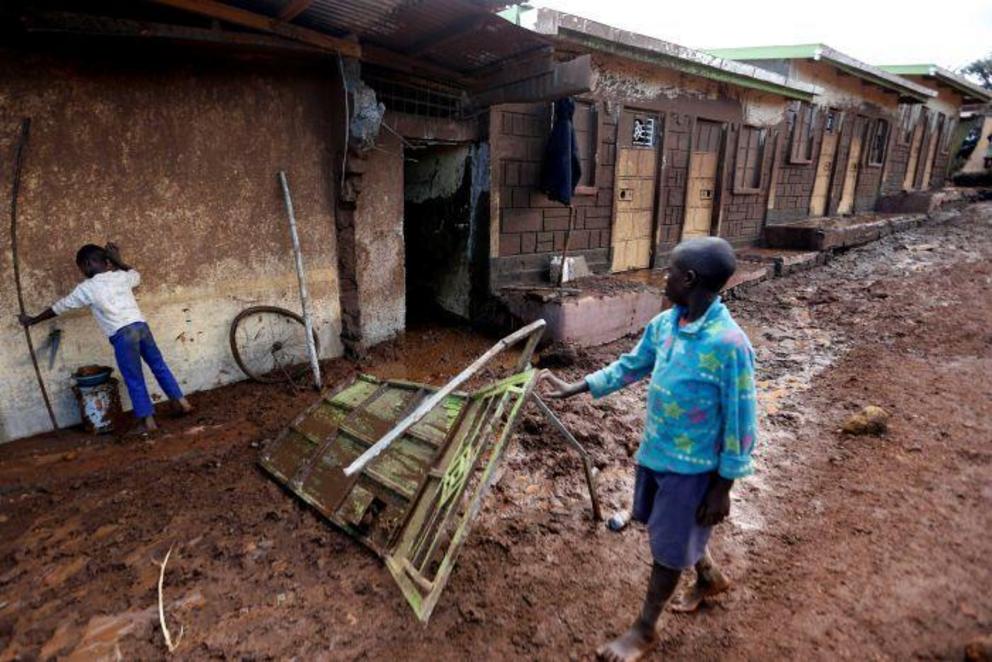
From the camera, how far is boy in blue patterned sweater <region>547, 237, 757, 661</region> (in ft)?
6.14

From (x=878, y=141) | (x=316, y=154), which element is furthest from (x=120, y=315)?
(x=878, y=141)

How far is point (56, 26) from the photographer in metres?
3.31

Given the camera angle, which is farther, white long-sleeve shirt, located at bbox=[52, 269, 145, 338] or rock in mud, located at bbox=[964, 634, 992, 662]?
white long-sleeve shirt, located at bbox=[52, 269, 145, 338]

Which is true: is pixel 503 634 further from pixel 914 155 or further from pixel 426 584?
pixel 914 155

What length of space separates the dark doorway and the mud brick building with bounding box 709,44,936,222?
837 centimetres

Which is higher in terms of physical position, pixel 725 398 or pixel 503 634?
pixel 725 398

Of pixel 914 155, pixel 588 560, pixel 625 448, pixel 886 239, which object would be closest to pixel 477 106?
pixel 625 448

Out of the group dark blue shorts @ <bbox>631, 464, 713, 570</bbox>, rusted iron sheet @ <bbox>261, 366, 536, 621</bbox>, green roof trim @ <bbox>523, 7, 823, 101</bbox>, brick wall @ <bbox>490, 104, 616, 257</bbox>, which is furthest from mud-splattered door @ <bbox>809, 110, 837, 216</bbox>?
dark blue shorts @ <bbox>631, 464, 713, 570</bbox>

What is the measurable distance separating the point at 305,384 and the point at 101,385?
163cm

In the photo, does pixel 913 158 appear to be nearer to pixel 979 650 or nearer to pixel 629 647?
pixel 979 650

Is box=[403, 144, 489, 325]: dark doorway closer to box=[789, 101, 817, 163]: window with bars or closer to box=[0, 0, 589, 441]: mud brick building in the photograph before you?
box=[0, 0, 589, 441]: mud brick building

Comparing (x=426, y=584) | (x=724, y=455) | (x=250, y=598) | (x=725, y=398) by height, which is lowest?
(x=250, y=598)

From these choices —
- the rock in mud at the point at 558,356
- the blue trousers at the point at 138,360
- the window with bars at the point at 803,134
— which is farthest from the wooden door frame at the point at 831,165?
the blue trousers at the point at 138,360

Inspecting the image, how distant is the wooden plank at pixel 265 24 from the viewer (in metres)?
3.45
